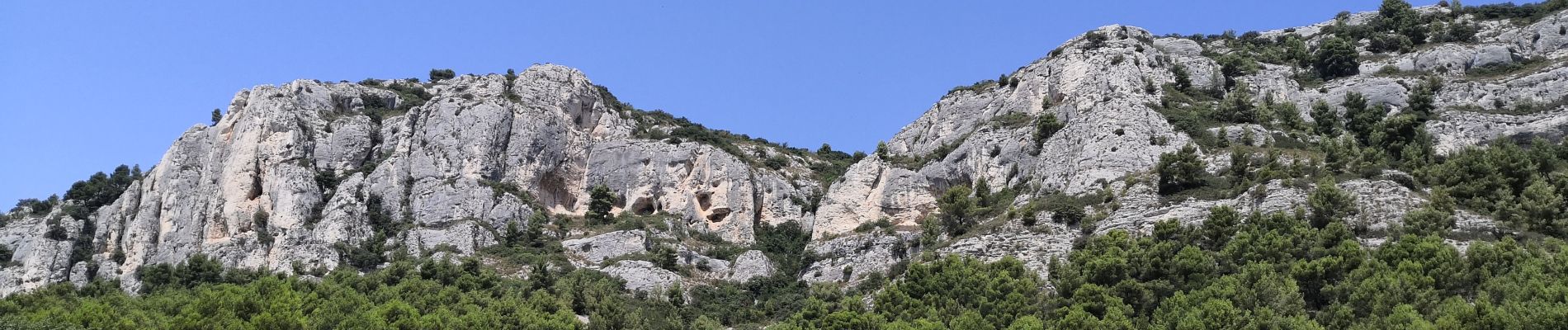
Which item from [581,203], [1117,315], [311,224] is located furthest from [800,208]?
[1117,315]

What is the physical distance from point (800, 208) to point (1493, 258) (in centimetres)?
4367

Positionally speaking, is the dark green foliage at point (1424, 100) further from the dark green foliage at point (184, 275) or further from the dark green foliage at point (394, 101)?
the dark green foliage at point (184, 275)

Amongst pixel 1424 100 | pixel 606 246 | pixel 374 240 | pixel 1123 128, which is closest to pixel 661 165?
pixel 606 246

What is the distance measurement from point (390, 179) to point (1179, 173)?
44.6 m

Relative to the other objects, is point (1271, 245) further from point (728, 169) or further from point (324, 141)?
point (324, 141)

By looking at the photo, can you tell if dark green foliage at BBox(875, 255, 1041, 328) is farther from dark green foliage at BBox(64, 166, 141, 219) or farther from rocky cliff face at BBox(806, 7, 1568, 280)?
dark green foliage at BBox(64, 166, 141, 219)

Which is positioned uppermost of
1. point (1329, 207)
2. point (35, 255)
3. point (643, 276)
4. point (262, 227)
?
point (262, 227)

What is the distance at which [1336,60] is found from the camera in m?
83.9

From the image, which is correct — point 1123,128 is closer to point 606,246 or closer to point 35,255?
point 606,246

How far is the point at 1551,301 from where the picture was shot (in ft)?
144

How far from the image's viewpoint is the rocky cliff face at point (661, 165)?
70125 mm

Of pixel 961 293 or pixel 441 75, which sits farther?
pixel 441 75

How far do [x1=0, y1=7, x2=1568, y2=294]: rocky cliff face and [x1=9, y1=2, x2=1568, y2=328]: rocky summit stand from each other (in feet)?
0.64

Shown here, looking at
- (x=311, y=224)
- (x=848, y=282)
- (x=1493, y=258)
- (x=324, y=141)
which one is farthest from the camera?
(x=324, y=141)
